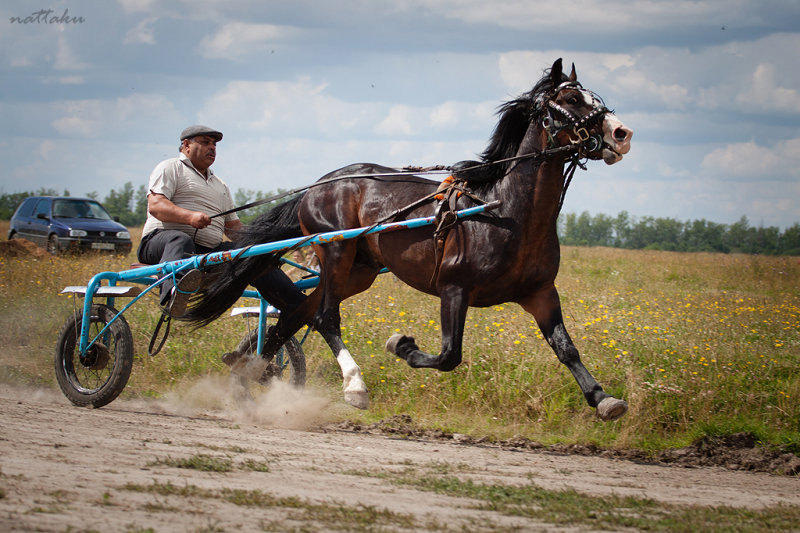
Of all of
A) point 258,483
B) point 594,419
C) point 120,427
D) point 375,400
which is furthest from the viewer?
point 375,400

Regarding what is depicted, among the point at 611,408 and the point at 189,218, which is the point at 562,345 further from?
the point at 189,218

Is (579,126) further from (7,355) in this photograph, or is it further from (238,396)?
(7,355)

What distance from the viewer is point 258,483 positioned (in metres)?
3.87

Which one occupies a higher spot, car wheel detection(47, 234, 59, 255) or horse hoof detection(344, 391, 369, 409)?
car wheel detection(47, 234, 59, 255)

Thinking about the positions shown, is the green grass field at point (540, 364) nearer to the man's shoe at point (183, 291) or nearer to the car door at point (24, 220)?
the man's shoe at point (183, 291)

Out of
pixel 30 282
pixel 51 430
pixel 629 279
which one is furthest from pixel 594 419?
pixel 629 279

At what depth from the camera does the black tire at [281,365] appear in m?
6.64

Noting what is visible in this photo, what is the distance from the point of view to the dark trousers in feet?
20.8

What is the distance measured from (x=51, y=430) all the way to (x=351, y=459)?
2.01 m

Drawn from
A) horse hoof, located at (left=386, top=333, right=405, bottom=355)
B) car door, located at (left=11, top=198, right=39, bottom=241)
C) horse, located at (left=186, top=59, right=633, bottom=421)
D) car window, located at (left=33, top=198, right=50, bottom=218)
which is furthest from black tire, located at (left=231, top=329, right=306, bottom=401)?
car door, located at (left=11, top=198, right=39, bottom=241)

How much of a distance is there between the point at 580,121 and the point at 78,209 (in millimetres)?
17513

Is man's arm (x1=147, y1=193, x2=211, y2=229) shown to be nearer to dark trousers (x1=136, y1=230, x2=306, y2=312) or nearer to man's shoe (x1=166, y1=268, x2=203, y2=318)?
dark trousers (x1=136, y1=230, x2=306, y2=312)

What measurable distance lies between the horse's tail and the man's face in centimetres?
67

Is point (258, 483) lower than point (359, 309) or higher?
lower
